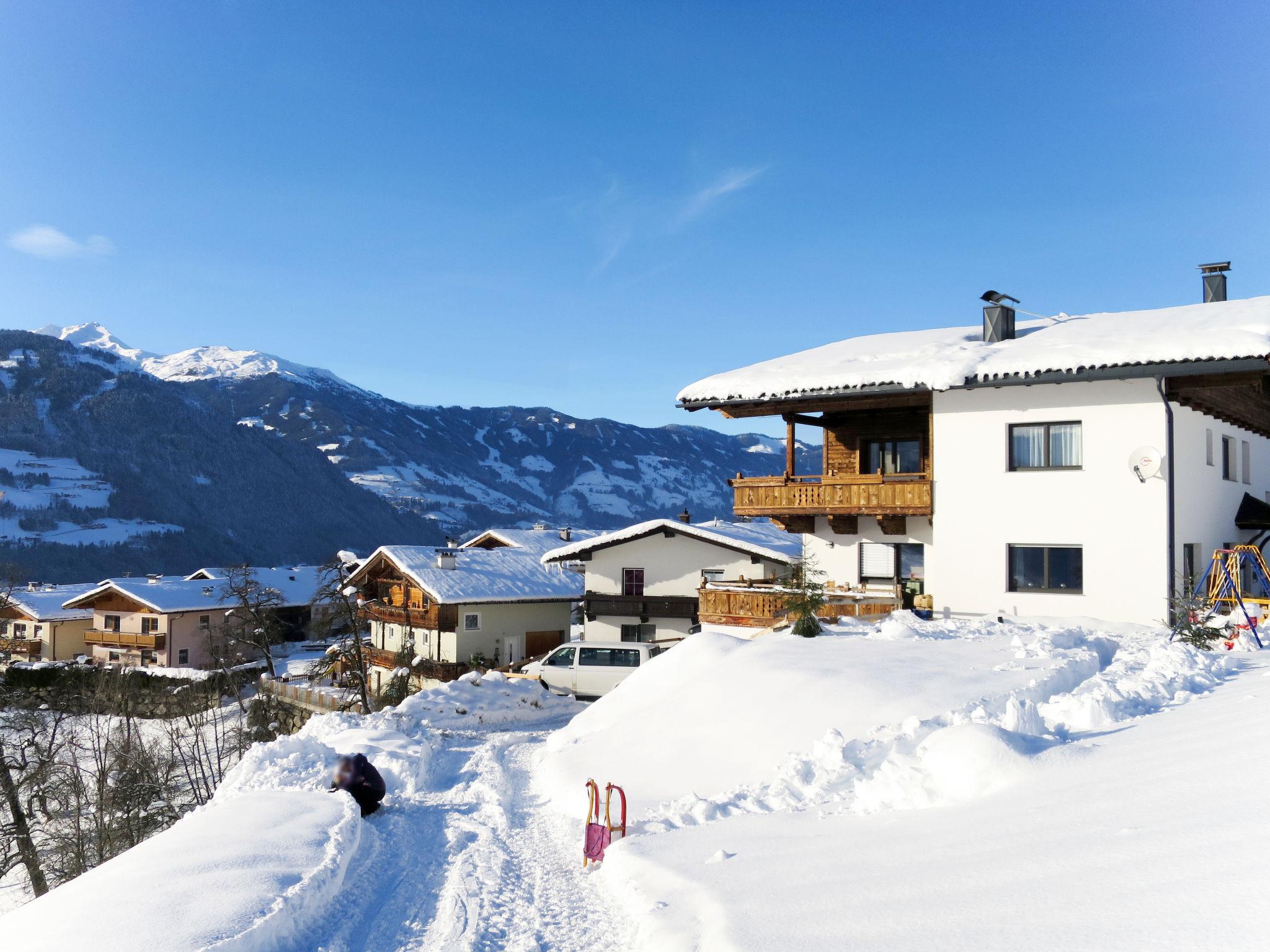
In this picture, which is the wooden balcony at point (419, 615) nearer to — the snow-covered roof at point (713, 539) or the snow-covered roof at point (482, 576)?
the snow-covered roof at point (482, 576)

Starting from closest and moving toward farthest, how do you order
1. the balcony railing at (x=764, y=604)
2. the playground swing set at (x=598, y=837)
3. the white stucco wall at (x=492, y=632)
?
the playground swing set at (x=598, y=837) < the balcony railing at (x=764, y=604) < the white stucco wall at (x=492, y=632)

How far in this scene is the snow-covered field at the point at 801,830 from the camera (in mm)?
4656

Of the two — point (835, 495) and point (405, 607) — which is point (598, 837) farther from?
point (405, 607)

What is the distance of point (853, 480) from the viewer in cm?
2130

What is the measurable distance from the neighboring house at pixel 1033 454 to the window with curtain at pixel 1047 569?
4 cm

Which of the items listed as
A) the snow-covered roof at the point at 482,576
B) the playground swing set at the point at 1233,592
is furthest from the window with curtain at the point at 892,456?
the snow-covered roof at the point at 482,576

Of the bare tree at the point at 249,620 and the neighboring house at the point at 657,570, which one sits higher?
the neighboring house at the point at 657,570

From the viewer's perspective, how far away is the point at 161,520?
162375 millimetres

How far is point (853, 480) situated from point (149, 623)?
51.8 meters

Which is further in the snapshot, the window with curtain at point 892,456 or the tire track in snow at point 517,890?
the window with curtain at point 892,456

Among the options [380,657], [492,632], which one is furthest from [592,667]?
[380,657]

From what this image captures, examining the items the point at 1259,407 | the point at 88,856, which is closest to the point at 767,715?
the point at 1259,407

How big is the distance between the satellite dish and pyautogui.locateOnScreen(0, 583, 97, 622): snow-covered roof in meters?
65.0

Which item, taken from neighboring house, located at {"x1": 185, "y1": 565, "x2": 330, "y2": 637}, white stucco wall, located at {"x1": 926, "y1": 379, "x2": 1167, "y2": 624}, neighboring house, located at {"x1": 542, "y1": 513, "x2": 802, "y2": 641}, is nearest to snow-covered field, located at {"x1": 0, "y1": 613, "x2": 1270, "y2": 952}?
white stucco wall, located at {"x1": 926, "y1": 379, "x2": 1167, "y2": 624}
